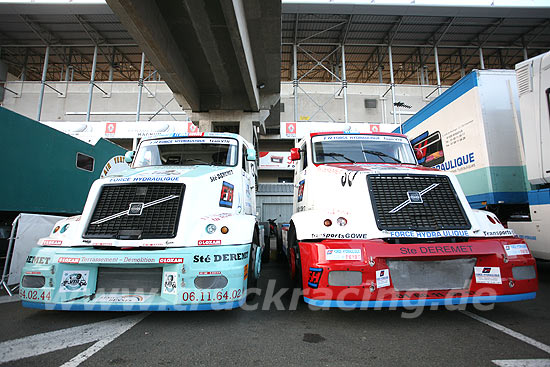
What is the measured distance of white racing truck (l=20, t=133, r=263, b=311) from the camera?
2863 millimetres

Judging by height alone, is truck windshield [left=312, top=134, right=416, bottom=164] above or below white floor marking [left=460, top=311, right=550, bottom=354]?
above

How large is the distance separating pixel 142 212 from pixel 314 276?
209cm

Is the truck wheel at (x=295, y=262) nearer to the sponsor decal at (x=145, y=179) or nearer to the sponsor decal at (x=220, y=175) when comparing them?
the sponsor decal at (x=220, y=175)

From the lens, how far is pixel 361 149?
15.4 ft

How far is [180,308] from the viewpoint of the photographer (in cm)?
280

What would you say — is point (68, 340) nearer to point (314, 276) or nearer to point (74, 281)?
point (74, 281)

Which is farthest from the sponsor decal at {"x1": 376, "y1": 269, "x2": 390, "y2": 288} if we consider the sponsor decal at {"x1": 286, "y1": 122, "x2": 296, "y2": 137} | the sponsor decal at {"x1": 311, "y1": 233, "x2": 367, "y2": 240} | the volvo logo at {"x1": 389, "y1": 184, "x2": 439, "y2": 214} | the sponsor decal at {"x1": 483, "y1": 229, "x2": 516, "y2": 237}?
the sponsor decal at {"x1": 286, "y1": 122, "x2": 296, "y2": 137}

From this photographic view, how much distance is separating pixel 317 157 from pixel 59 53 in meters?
31.4

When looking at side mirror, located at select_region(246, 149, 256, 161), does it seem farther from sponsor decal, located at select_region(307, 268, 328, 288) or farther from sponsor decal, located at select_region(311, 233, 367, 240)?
sponsor decal, located at select_region(307, 268, 328, 288)

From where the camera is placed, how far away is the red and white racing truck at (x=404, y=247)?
2.81 m

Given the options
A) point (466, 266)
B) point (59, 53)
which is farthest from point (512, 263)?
point (59, 53)

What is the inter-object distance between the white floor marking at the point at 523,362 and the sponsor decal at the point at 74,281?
374 centimetres

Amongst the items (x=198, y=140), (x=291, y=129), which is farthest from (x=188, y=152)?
(x=291, y=129)

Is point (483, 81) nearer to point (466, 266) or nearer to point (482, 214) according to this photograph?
point (482, 214)
